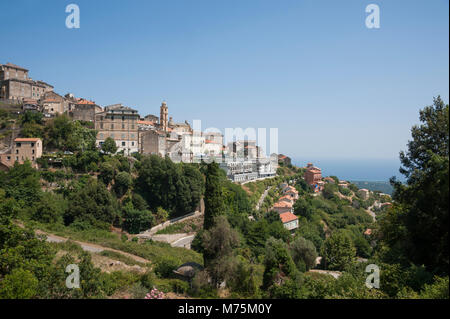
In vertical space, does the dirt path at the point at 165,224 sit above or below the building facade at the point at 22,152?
below

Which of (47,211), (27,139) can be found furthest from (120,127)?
(47,211)

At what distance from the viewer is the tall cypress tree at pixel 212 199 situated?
653 inches

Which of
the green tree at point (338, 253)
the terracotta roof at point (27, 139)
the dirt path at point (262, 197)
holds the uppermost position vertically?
the terracotta roof at point (27, 139)

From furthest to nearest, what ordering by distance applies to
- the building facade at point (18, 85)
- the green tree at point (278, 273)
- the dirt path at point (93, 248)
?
the building facade at point (18, 85) < the dirt path at point (93, 248) < the green tree at point (278, 273)

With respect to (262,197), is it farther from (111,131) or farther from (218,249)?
(218,249)

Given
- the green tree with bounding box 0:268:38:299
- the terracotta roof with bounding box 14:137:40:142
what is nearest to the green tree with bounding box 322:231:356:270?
the green tree with bounding box 0:268:38:299

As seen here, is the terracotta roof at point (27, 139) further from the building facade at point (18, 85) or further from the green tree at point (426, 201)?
the green tree at point (426, 201)

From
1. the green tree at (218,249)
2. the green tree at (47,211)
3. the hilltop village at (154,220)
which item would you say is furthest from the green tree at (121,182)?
the green tree at (218,249)

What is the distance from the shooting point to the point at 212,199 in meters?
17.0

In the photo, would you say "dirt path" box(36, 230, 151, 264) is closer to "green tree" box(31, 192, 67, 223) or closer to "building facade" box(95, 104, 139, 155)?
"green tree" box(31, 192, 67, 223)

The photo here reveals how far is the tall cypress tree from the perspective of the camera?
54.4ft

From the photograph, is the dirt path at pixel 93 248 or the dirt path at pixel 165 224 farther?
the dirt path at pixel 165 224
